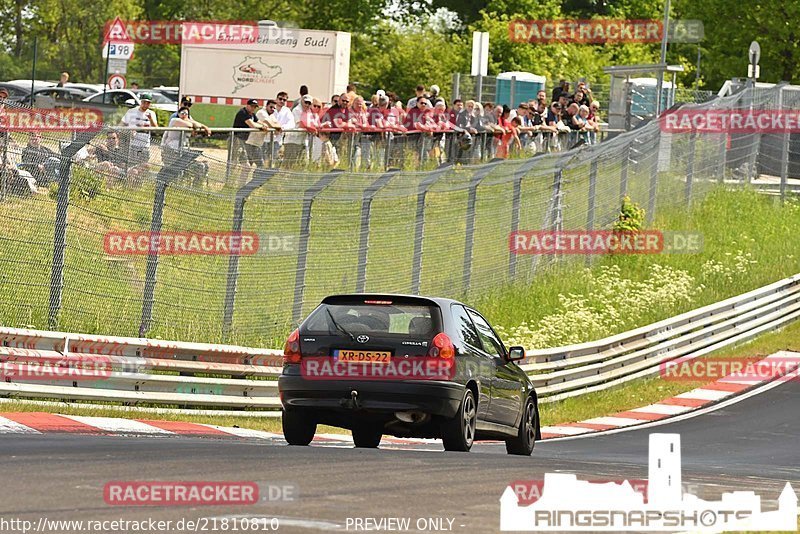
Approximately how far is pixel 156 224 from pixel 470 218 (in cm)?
773

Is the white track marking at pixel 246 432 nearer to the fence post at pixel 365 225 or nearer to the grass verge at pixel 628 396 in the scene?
the fence post at pixel 365 225

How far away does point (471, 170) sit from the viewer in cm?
2414

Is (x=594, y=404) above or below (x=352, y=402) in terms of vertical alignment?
below

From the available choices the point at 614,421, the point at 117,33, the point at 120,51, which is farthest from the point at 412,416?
the point at 120,51

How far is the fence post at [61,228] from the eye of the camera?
15664 millimetres

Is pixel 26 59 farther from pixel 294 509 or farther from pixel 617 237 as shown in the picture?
pixel 294 509

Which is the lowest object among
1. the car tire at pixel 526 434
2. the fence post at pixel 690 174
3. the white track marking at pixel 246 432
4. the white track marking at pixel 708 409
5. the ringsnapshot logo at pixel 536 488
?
the white track marking at pixel 708 409

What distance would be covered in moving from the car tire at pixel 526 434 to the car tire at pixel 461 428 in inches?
60.8

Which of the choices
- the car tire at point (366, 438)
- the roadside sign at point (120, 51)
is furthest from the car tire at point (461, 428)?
the roadside sign at point (120, 51)

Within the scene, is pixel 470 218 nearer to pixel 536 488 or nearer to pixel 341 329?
pixel 341 329

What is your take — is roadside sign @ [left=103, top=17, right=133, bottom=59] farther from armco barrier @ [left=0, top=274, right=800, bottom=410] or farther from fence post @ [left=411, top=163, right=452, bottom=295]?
armco barrier @ [left=0, top=274, right=800, bottom=410]

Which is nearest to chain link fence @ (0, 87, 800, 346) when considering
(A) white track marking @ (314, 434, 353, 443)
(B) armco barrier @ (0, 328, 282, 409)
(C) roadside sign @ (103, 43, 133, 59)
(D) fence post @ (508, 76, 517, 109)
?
(B) armco barrier @ (0, 328, 282, 409)

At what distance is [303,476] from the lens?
33.8 feet

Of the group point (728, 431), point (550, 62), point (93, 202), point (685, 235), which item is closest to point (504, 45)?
point (550, 62)
